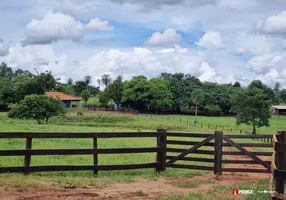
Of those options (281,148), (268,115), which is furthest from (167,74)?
(281,148)

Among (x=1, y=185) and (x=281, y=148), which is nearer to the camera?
(x=281, y=148)

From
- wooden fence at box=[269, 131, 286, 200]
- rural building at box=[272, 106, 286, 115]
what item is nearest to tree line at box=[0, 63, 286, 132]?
rural building at box=[272, 106, 286, 115]

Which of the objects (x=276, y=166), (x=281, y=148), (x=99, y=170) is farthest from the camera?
(x=99, y=170)

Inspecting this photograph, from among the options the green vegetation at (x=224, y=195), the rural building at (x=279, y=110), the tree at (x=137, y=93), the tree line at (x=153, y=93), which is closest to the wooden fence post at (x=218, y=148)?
Answer: the green vegetation at (x=224, y=195)

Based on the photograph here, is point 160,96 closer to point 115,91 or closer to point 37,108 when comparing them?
point 115,91

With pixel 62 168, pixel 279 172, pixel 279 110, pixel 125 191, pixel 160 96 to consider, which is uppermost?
pixel 160 96

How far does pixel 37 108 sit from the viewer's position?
54.3 meters

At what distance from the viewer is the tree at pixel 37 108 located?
54.4 metres

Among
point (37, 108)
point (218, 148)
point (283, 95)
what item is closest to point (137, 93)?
point (37, 108)

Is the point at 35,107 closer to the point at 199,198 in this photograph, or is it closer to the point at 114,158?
the point at 114,158

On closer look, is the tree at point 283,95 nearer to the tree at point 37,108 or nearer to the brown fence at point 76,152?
the tree at point 37,108

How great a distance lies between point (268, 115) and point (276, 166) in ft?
168

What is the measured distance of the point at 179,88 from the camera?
114875 millimetres

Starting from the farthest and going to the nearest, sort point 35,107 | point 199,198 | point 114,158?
point 35,107 < point 114,158 < point 199,198
